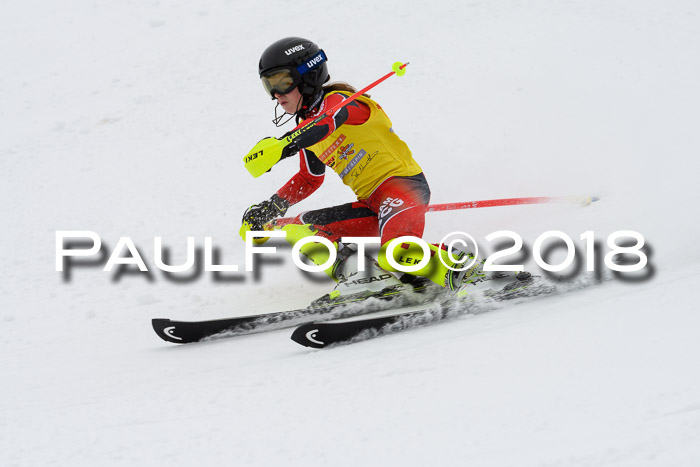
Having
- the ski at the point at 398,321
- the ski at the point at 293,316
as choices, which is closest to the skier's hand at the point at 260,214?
the ski at the point at 293,316

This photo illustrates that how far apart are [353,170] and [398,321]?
1109mm

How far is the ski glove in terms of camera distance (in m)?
4.65

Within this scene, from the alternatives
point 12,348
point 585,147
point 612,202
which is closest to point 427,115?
point 585,147

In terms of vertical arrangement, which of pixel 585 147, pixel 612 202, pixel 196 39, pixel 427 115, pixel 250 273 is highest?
pixel 196 39

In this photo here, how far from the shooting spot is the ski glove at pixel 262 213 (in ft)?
15.3

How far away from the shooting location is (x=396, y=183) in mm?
4426

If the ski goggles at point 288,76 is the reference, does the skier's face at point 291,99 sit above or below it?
below

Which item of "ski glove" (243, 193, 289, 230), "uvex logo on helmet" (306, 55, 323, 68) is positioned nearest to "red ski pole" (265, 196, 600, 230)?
"ski glove" (243, 193, 289, 230)

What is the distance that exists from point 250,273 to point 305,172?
1184 mm

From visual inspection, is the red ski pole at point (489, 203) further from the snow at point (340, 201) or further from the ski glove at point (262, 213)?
the snow at point (340, 201)

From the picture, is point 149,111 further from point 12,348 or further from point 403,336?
point 403,336

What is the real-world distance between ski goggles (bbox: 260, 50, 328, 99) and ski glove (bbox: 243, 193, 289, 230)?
34.0 inches

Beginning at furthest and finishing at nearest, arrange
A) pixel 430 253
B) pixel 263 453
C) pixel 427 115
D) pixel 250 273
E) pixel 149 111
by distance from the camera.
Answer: pixel 149 111 < pixel 427 115 < pixel 250 273 < pixel 430 253 < pixel 263 453

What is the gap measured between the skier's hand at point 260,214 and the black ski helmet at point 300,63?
0.83m
